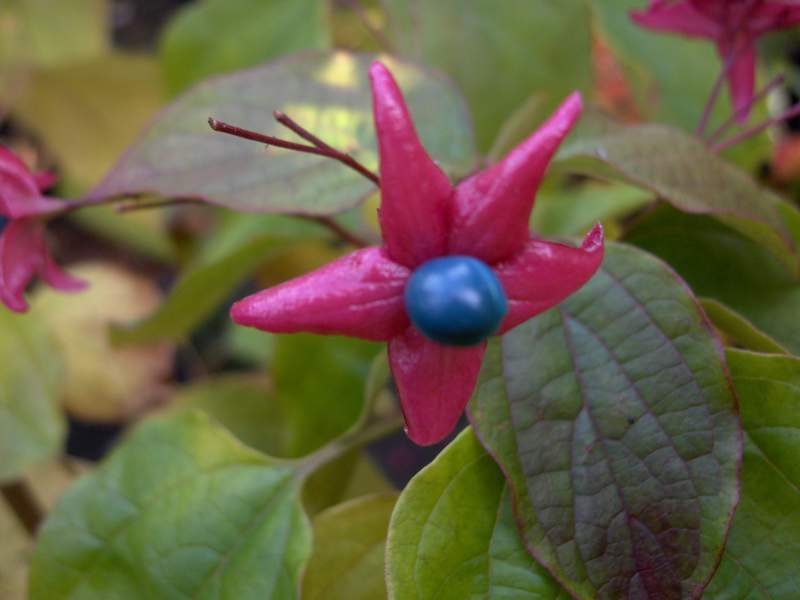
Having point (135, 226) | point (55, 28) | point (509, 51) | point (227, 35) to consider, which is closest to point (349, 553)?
point (509, 51)

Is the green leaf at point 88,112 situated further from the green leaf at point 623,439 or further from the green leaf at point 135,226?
the green leaf at point 623,439

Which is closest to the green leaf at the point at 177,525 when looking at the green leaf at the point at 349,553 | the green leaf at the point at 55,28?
the green leaf at the point at 349,553

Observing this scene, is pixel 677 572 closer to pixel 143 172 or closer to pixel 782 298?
pixel 782 298

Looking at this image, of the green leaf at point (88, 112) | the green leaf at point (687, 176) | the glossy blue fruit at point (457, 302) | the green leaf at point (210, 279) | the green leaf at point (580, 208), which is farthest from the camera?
the green leaf at point (88, 112)

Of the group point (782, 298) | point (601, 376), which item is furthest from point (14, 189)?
point (782, 298)

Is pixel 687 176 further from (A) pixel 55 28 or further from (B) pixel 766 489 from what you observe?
(A) pixel 55 28

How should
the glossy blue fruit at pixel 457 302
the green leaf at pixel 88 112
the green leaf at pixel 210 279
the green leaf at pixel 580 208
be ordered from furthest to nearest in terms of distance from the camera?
1. the green leaf at pixel 88 112
2. the green leaf at pixel 580 208
3. the green leaf at pixel 210 279
4. the glossy blue fruit at pixel 457 302

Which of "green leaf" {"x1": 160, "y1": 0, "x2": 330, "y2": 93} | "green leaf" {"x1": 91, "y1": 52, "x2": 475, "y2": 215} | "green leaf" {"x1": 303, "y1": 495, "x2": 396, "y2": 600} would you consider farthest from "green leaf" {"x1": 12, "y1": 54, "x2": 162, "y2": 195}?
"green leaf" {"x1": 303, "y1": 495, "x2": 396, "y2": 600}
